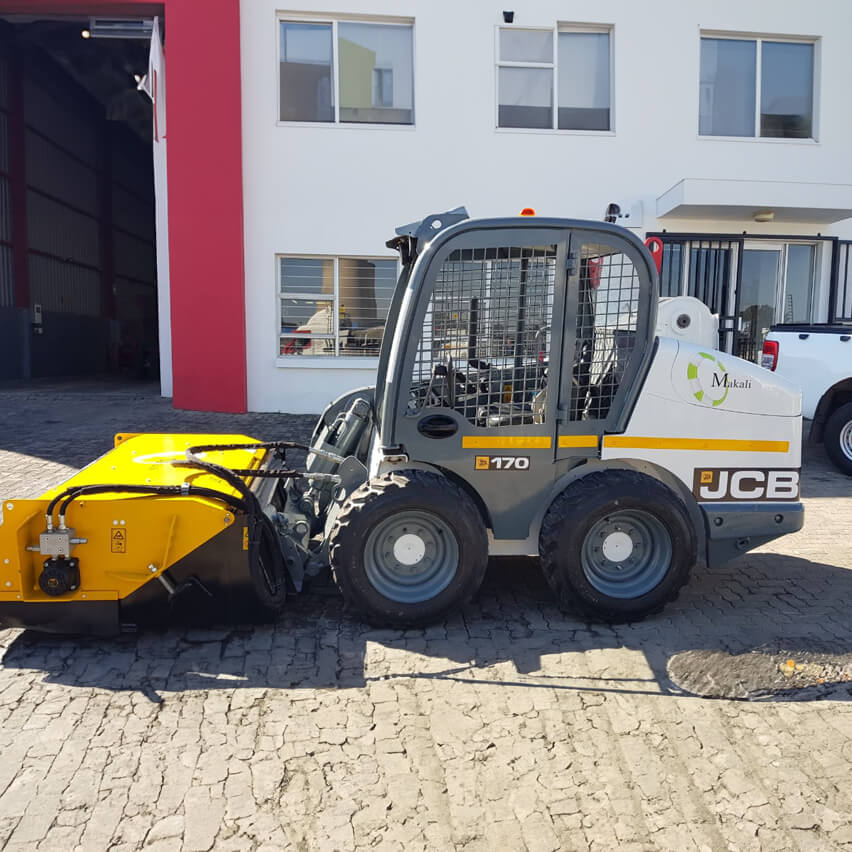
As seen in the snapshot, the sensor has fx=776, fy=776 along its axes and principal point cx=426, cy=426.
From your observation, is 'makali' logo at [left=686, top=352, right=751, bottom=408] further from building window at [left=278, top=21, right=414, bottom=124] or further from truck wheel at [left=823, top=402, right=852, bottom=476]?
building window at [left=278, top=21, right=414, bottom=124]

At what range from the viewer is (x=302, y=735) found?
10.7 feet

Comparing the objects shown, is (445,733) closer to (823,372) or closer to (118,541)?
(118,541)

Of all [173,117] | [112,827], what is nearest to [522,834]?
[112,827]

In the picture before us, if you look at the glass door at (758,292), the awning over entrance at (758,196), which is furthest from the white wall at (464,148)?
the awning over entrance at (758,196)

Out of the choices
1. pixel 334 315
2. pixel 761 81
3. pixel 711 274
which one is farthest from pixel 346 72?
pixel 761 81

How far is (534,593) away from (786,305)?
1029 centimetres

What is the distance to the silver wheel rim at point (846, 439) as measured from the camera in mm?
9211

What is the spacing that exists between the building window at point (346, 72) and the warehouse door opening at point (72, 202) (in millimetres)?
3704

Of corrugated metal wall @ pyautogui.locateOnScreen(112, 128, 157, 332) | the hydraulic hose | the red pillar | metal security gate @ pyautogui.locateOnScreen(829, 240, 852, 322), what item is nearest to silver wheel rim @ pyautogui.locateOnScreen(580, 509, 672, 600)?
the hydraulic hose

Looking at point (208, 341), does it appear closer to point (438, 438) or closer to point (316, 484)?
point (316, 484)

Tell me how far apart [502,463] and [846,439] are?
21.8 ft

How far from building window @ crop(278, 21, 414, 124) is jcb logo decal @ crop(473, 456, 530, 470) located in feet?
30.9

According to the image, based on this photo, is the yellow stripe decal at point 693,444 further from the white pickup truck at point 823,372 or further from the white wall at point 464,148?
the white wall at point 464,148

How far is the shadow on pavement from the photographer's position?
3746mm
